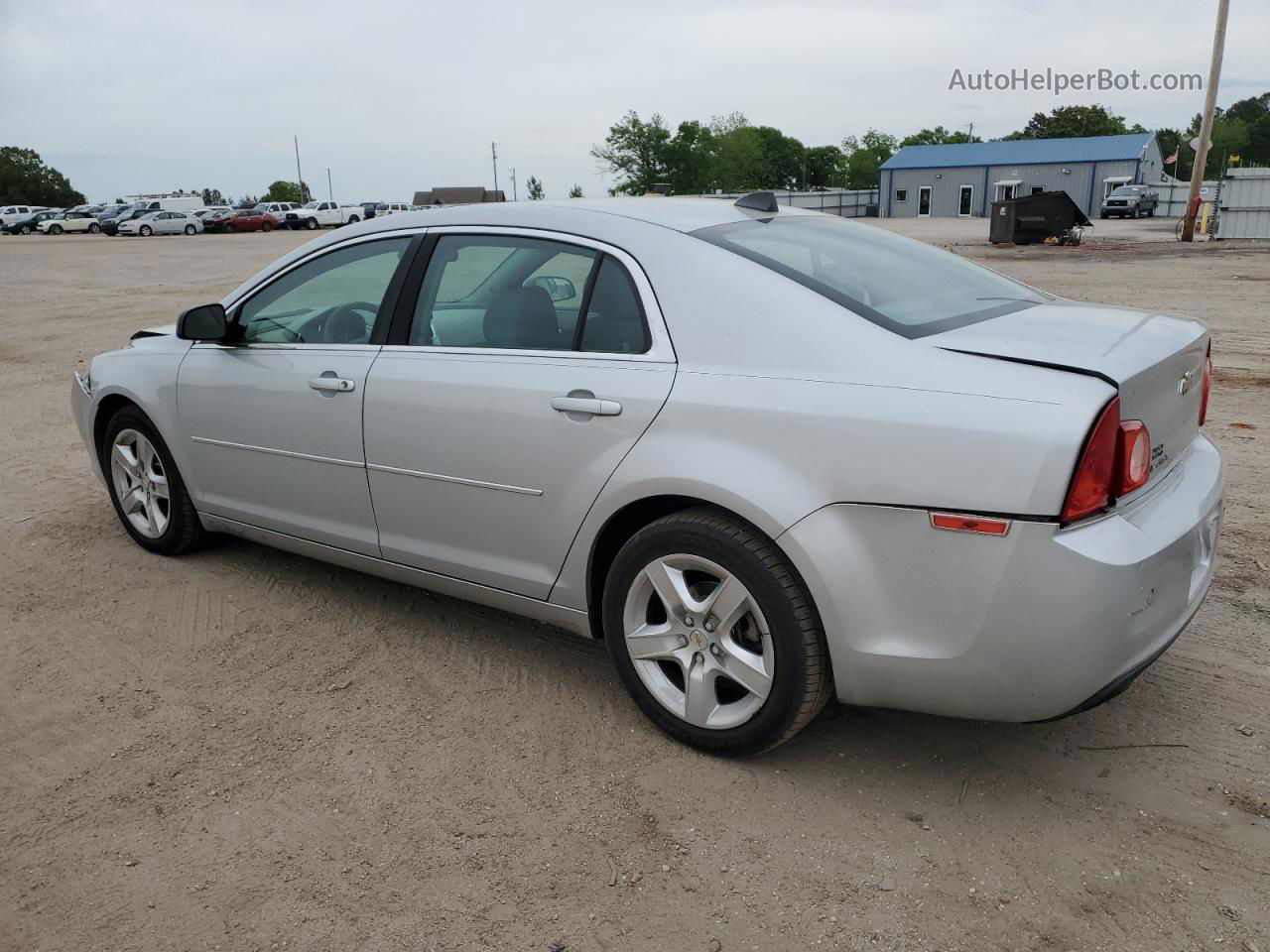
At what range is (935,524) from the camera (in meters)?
2.54

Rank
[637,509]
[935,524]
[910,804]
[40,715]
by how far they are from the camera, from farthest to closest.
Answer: [40,715] → [637,509] → [910,804] → [935,524]

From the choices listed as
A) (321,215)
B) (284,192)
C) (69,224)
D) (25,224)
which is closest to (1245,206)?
(321,215)

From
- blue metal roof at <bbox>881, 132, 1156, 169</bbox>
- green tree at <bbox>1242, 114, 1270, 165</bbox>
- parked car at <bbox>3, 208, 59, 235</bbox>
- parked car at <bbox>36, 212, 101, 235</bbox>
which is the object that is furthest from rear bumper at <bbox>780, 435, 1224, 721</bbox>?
green tree at <bbox>1242, 114, 1270, 165</bbox>

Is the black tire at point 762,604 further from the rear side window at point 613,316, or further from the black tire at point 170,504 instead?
the black tire at point 170,504

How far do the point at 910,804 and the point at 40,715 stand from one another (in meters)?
2.85

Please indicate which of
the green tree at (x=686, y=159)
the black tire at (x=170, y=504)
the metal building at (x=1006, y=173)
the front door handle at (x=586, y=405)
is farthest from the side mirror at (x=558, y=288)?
the green tree at (x=686, y=159)

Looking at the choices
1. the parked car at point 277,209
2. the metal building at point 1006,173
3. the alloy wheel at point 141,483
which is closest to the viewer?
the alloy wheel at point 141,483

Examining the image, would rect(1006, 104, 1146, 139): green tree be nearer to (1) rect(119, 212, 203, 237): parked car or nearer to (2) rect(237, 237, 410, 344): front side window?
(1) rect(119, 212, 203, 237): parked car

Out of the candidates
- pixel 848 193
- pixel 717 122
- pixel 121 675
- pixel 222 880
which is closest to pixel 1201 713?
pixel 222 880

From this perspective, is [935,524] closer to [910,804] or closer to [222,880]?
[910,804]

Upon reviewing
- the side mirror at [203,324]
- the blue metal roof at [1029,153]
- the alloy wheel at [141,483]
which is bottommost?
the alloy wheel at [141,483]

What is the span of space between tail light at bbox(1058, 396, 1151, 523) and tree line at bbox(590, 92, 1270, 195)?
68.0 m

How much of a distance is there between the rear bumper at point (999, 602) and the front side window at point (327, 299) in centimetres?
200

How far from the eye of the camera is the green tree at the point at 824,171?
10962cm
